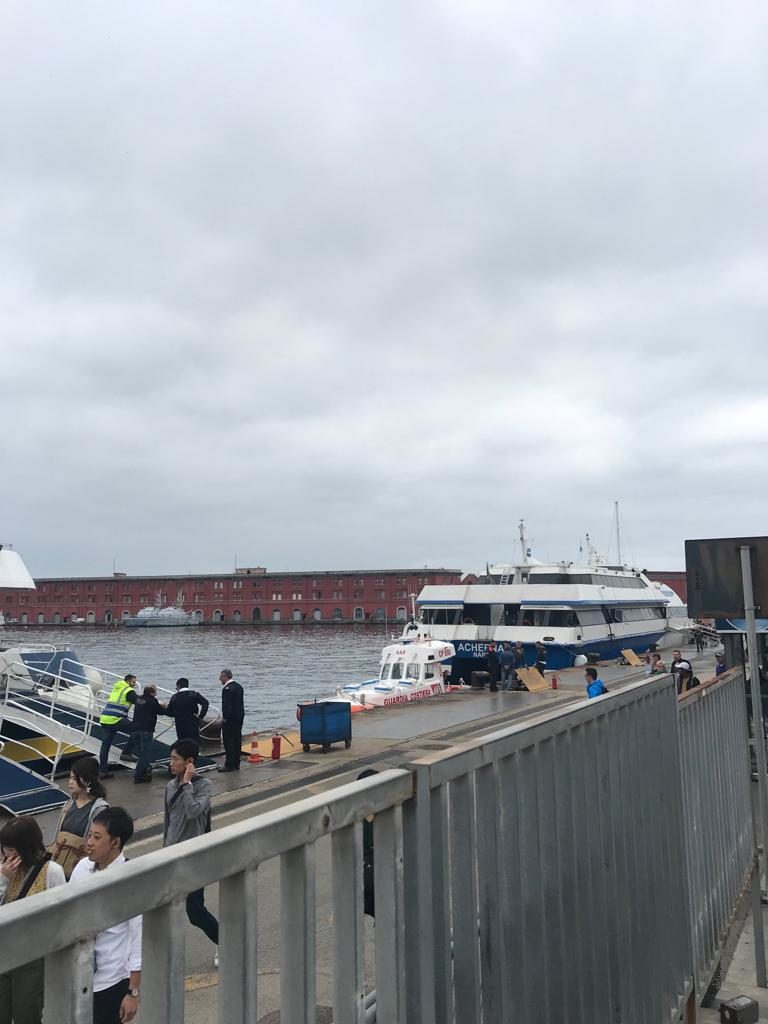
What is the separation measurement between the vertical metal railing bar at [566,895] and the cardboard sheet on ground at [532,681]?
27631mm

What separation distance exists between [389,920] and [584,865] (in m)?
1.88

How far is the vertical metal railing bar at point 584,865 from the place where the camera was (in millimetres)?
4008

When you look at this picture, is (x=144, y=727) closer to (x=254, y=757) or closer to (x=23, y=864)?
(x=254, y=757)

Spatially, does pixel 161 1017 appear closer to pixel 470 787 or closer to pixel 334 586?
pixel 470 787

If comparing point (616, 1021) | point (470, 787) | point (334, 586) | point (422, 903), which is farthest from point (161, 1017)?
point (334, 586)

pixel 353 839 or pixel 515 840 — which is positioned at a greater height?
pixel 353 839

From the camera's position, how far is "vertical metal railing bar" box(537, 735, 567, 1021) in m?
3.62

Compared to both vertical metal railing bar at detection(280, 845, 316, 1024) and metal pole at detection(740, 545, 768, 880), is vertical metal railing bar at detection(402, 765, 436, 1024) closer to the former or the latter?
vertical metal railing bar at detection(280, 845, 316, 1024)

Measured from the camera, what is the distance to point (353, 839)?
97.0 inches

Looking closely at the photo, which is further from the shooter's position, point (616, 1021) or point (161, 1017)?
point (616, 1021)

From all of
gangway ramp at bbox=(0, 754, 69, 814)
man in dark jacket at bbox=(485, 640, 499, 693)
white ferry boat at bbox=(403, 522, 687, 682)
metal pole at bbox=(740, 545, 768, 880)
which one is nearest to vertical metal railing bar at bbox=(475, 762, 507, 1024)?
metal pole at bbox=(740, 545, 768, 880)

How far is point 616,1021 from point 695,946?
2061 millimetres

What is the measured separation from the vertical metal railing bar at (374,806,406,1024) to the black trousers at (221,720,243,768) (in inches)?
508

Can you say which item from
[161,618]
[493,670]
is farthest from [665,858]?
[161,618]
